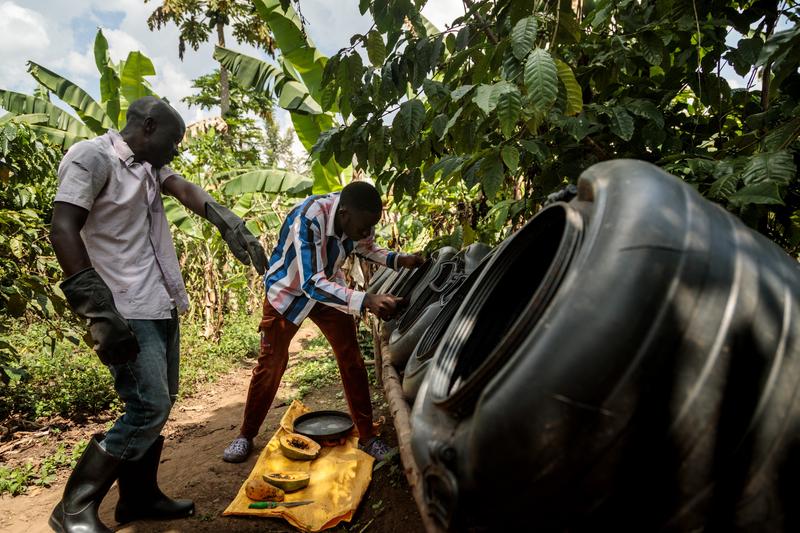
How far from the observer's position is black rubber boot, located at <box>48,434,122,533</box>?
2.26 m

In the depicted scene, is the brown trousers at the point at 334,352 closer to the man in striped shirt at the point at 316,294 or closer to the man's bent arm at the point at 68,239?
the man in striped shirt at the point at 316,294

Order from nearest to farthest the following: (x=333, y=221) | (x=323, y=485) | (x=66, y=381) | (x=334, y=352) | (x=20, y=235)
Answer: (x=323, y=485) < (x=333, y=221) < (x=334, y=352) < (x=20, y=235) < (x=66, y=381)

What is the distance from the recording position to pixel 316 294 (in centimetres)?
296

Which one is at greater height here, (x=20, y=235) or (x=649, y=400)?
(x=649, y=400)

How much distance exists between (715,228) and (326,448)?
116 inches

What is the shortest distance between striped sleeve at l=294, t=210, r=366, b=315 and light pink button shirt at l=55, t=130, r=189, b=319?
78cm

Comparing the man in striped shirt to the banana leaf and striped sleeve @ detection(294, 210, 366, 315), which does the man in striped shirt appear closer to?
striped sleeve @ detection(294, 210, 366, 315)

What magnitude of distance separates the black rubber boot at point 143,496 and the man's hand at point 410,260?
78.0 inches

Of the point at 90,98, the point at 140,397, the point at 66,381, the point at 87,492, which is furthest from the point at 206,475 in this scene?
the point at 90,98

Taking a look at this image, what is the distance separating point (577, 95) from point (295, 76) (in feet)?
17.5

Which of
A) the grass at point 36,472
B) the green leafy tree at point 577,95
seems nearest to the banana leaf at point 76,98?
the grass at point 36,472

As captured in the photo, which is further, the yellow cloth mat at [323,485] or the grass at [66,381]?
the grass at [66,381]

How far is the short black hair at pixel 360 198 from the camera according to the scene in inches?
122

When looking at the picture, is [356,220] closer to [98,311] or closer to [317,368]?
[98,311]
